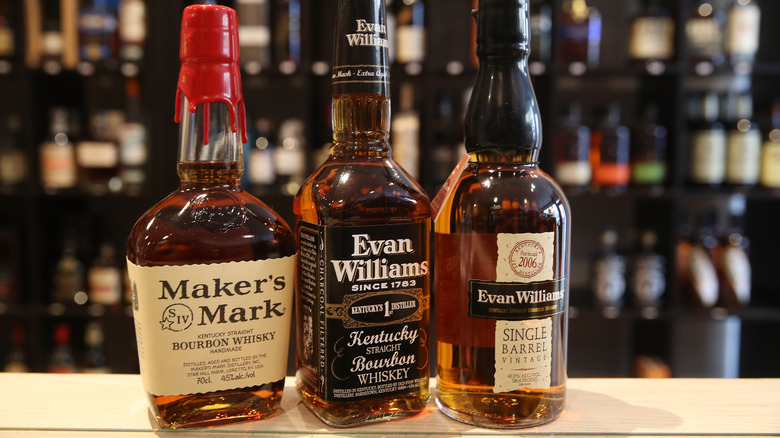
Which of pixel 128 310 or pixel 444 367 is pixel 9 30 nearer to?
pixel 128 310

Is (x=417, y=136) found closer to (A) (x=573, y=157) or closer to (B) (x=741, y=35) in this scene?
(A) (x=573, y=157)

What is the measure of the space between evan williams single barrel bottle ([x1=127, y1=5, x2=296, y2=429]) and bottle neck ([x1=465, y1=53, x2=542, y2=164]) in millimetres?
173

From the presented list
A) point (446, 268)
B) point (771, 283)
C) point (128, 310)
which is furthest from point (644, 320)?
point (446, 268)

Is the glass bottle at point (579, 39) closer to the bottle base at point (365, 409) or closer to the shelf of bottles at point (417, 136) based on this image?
the shelf of bottles at point (417, 136)

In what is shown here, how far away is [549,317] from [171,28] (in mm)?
1763

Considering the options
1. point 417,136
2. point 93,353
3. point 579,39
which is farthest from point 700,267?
point 93,353

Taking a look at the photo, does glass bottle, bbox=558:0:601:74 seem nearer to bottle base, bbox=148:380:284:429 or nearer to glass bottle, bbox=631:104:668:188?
glass bottle, bbox=631:104:668:188

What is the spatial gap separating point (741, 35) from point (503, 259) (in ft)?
6.01

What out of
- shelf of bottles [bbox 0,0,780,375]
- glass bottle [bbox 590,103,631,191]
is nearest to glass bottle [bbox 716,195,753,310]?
Answer: shelf of bottles [bbox 0,0,780,375]

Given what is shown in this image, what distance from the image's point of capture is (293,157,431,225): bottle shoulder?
18.6 inches

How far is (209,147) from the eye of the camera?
0.47m

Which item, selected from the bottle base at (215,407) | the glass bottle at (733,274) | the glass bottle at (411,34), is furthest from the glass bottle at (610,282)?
the bottle base at (215,407)

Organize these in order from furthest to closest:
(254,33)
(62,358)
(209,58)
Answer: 1. (62,358)
2. (254,33)
3. (209,58)

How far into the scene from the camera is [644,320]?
2059mm
